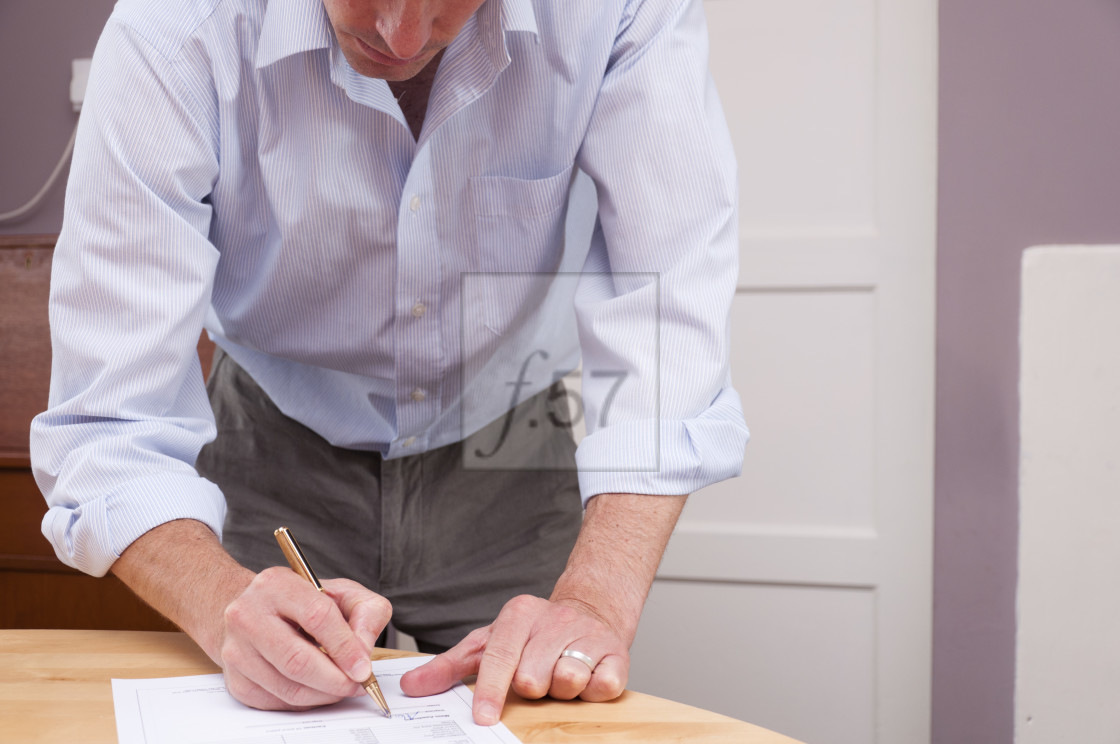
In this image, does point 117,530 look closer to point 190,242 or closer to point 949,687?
point 190,242

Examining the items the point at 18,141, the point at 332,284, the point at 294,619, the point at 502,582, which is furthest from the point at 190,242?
the point at 18,141

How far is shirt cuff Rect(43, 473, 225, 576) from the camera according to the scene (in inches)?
26.7

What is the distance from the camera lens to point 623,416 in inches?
30.9

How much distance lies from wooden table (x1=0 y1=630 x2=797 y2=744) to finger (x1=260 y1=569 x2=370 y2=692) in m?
0.10

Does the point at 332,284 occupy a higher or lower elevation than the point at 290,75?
lower

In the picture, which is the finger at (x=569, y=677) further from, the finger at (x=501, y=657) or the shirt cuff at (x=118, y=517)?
the shirt cuff at (x=118, y=517)

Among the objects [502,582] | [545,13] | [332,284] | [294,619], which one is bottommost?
[502,582]

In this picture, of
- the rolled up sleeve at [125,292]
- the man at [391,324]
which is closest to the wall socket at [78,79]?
the man at [391,324]

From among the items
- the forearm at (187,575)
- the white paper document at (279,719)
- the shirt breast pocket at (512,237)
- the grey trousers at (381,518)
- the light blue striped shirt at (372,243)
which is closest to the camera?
the white paper document at (279,719)

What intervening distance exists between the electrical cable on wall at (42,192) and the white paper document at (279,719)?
1.59 metres

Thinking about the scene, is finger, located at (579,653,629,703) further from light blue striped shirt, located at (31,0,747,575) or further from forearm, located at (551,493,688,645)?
light blue striped shirt, located at (31,0,747,575)

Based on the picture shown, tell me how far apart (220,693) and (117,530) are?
177 millimetres

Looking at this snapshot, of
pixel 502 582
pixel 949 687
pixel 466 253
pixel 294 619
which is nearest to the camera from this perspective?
pixel 294 619

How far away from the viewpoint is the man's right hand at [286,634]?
541 millimetres
